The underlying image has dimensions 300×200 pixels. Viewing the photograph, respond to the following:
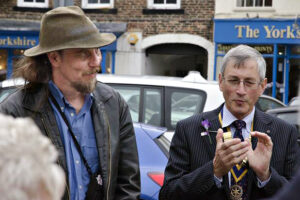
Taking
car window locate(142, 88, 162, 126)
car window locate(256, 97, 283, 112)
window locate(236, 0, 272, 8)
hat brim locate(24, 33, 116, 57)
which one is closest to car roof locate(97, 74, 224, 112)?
car window locate(142, 88, 162, 126)

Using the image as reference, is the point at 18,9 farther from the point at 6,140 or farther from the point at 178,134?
the point at 6,140

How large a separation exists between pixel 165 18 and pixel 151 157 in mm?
12424

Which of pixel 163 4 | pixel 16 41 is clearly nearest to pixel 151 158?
pixel 163 4

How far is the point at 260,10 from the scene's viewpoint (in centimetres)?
1614

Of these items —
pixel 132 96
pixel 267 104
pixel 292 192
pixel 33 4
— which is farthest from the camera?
pixel 33 4

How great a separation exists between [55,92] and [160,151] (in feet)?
6.62

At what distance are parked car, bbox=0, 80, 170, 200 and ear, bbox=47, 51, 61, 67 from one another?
1805mm

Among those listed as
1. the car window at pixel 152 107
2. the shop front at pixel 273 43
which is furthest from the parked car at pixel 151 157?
the shop front at pixel 273 43

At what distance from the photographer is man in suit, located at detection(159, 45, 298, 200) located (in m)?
2.78

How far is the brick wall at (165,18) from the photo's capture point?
16.5 m

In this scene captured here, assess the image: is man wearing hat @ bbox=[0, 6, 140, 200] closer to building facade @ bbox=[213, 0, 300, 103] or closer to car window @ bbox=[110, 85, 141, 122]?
car window @ bbox=[110, 85, 141, 122]

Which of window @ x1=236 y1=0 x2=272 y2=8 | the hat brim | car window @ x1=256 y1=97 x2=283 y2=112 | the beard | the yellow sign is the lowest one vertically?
car window @ x1=256 y1=97 x2=283 y2=112

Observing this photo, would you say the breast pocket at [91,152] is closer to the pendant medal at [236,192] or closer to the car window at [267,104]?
the pendant medal at [236,192]

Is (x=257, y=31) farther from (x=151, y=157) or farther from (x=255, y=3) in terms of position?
(x=151, y=157)
